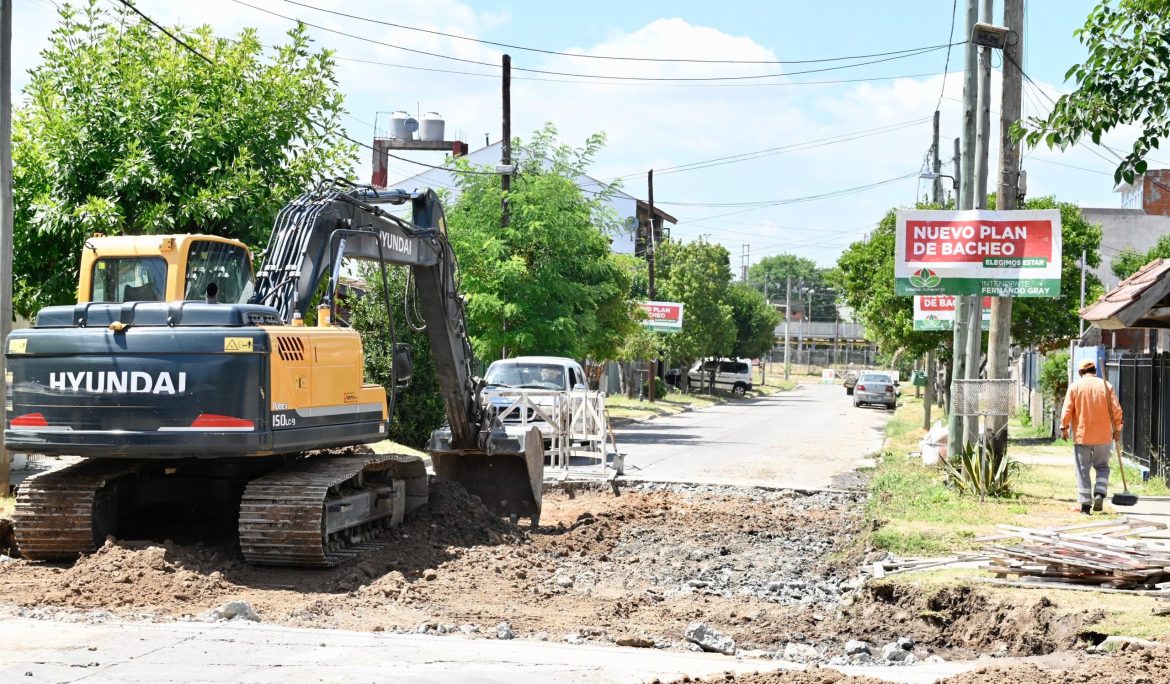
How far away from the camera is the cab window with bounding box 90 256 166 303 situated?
11516 mm

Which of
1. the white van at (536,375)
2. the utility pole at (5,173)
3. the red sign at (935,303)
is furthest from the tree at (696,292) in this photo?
the utility pole at (5,173)

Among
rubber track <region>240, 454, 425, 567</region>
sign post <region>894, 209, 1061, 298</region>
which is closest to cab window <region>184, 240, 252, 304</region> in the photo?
rubber track <region>240, 454, 425, 567</region>

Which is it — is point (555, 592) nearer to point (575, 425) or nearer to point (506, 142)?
point (575, 425)

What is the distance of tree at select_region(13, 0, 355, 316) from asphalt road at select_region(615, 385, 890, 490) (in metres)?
7.82

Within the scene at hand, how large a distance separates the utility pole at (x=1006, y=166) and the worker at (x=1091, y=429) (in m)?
1.49

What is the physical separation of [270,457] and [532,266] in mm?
19567

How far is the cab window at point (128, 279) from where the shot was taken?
11.5m

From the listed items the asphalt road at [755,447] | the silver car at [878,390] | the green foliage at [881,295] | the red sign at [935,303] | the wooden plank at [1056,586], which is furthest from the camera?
the silver car at [878,390]

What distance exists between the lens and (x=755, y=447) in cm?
3055

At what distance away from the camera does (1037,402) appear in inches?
1538

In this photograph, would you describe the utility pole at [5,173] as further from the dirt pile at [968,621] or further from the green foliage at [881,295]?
the green foliage at [881,295]

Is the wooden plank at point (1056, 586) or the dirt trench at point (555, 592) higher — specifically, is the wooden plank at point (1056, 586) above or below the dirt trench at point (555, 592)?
above

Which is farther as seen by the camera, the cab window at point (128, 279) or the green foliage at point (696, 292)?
the green foliage at point (696, 292)

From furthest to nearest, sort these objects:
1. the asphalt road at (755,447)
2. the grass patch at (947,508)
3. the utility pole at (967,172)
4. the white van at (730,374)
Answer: the white van at (730,374) < the asphalt road at (755,447) < the utility pole at (967,172) < the grass patch at (947,508)
